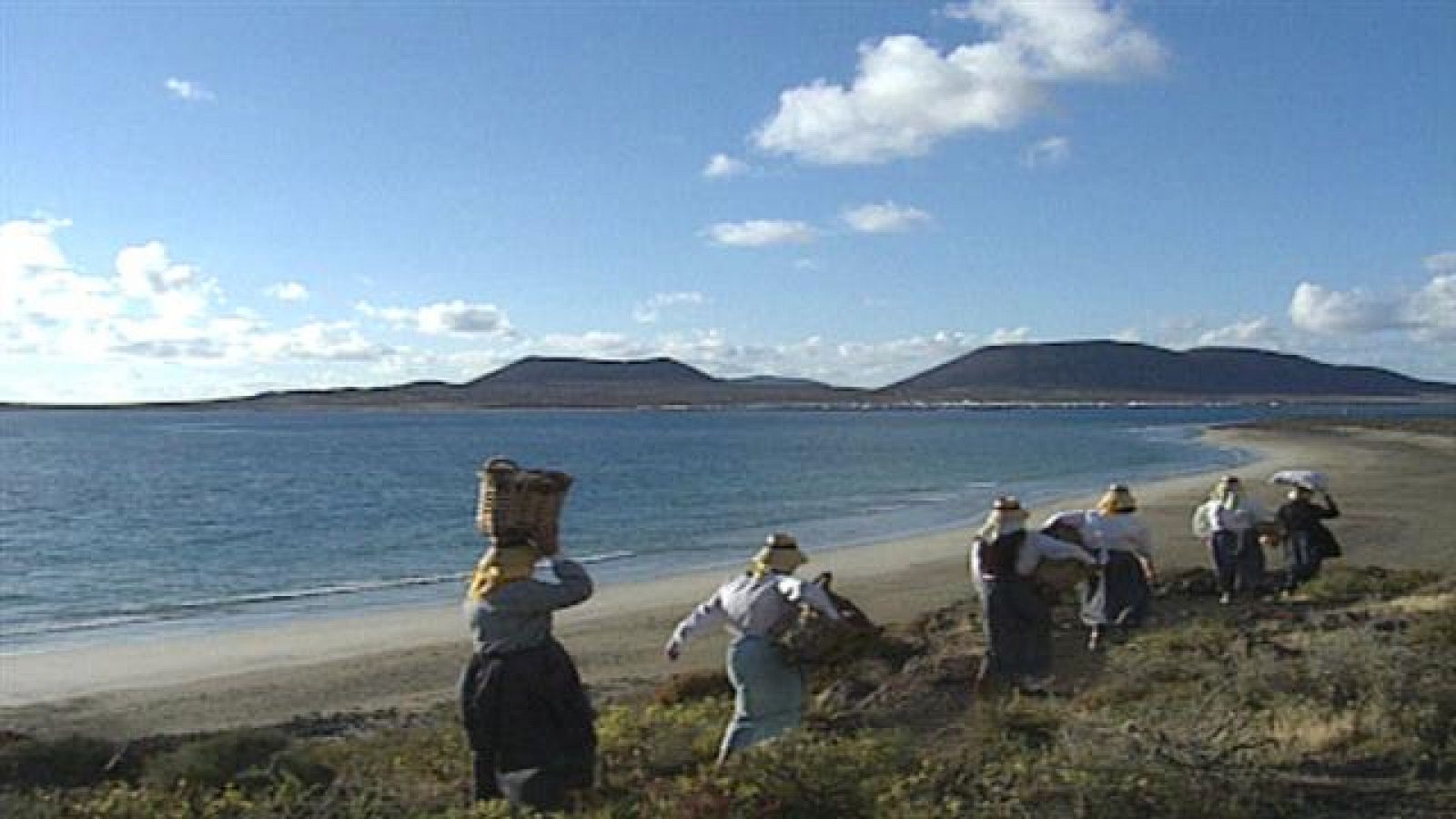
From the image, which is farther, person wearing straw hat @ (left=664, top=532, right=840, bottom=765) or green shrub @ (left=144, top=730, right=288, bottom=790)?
green shrub @ (left=144, top=730, right=288, bottom=790)

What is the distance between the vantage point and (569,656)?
25.8ft

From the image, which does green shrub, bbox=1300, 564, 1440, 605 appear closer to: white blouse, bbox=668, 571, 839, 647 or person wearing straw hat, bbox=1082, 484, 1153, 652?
person wearing straw hat, bbox=1082, 484, 1153, 652

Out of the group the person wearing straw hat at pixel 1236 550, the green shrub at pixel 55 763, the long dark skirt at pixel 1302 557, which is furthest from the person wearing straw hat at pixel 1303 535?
the green shrub at pixel 55 763

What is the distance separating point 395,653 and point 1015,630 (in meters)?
11.1

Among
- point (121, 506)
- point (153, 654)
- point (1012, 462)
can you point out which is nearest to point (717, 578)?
point (153, 654)

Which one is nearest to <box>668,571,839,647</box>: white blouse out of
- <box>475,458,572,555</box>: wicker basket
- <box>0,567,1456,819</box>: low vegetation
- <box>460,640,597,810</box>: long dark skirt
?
<box>0,567,1456,819</box>: low vegetation

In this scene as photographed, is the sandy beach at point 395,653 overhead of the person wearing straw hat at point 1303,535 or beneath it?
beneath

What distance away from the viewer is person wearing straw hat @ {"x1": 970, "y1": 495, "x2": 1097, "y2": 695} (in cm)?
1066

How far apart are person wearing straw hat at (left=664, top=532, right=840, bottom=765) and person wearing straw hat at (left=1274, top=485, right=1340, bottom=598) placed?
34.3 ft

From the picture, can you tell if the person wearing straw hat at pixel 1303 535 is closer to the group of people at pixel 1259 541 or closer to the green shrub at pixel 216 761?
the group of people at pixel 1259 541

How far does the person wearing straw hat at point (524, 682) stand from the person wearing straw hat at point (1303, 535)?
1217cm

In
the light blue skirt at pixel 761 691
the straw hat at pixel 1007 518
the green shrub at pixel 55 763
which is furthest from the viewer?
the green shrub at pixel 55 763

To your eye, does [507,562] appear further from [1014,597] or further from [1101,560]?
[1101,560]

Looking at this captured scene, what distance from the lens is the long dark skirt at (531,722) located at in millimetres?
6949
